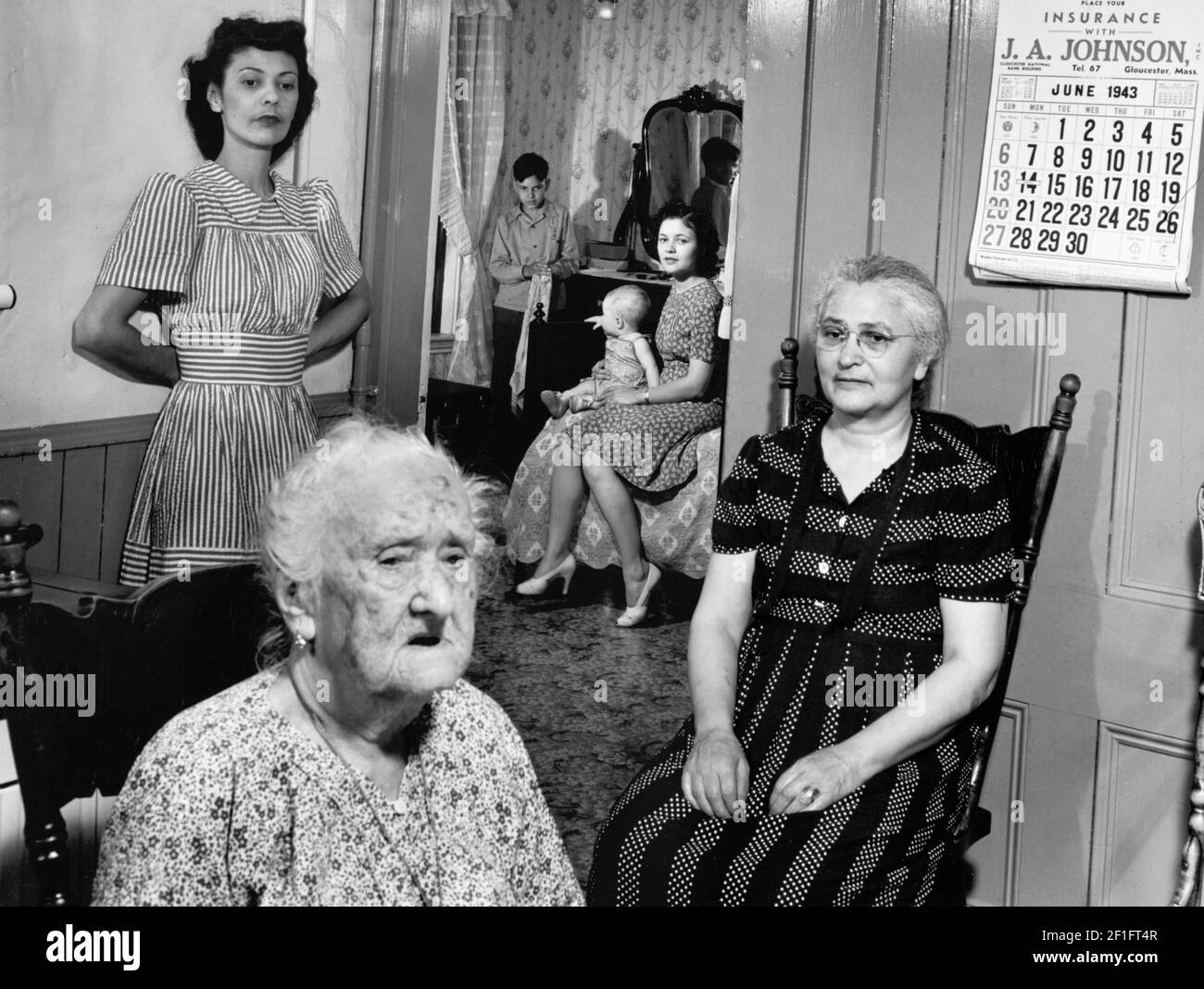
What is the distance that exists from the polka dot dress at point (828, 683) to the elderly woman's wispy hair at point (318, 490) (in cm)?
70

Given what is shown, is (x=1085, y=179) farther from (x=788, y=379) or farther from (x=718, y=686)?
(x=718, y=686)

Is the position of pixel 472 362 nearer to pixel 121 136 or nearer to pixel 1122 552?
Answer: pixel 121 136

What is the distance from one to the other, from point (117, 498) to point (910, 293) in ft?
4.92

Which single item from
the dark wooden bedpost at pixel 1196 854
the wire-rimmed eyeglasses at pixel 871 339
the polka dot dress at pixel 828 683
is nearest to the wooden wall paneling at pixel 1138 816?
the dark wooden bedpost at pixel 1196 854

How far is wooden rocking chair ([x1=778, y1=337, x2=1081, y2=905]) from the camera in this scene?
7.28 feet

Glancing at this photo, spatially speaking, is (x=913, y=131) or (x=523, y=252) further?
(x=523, y=252)

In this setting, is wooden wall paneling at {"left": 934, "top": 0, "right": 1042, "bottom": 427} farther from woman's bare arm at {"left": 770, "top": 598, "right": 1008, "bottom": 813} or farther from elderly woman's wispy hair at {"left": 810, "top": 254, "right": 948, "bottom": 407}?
woman's bare arm at {"left": 770, "top": 598, "right": 1008, "bottom": 813}

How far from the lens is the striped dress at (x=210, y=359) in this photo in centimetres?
247

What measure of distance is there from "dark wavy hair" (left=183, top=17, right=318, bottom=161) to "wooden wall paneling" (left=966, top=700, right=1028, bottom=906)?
6.18 ft

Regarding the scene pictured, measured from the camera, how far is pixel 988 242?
8.30 ft

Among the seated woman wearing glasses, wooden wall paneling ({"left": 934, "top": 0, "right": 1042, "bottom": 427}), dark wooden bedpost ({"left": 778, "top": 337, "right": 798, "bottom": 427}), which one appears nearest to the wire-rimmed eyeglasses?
the seated woman wearing glasses

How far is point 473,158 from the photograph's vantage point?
3.13 meters

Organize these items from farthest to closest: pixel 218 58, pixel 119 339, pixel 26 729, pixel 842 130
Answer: pixel 842 130
pixel 218 58
pixel 119 339
pixel 26 729

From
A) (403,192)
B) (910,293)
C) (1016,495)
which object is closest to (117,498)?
(403,192)
